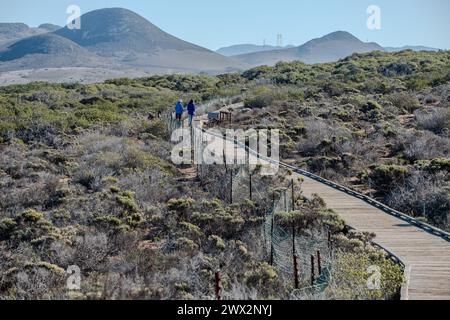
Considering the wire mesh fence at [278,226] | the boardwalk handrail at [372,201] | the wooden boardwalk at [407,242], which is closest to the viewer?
the wooden boardwalk at [407,242]

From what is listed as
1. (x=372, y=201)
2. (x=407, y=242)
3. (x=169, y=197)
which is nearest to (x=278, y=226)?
(x=407, y=242)

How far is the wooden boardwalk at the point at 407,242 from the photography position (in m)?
8.58

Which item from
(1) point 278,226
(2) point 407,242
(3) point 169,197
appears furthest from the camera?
(3) point 169,197

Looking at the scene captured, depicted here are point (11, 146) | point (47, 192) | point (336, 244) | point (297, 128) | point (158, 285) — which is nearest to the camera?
point (158, 285)

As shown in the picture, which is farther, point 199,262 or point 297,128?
point 297,128

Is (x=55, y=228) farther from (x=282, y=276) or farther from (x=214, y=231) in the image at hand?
(x=282, y=276)

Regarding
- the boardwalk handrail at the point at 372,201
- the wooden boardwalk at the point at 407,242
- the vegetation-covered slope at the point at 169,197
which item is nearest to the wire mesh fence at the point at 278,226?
the vegetation-covered slope at the point at 169,197

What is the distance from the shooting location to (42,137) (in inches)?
892

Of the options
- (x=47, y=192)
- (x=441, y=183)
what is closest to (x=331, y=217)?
(x=441, y=183)

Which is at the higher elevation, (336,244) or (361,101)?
(361,101)

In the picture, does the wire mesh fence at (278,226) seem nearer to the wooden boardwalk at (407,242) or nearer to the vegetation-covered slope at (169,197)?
the vegetation-covered slope at (169,197)

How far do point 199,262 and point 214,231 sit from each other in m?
2.15

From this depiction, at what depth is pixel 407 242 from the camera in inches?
429

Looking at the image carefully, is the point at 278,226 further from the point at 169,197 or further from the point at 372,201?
the point at 169,197
